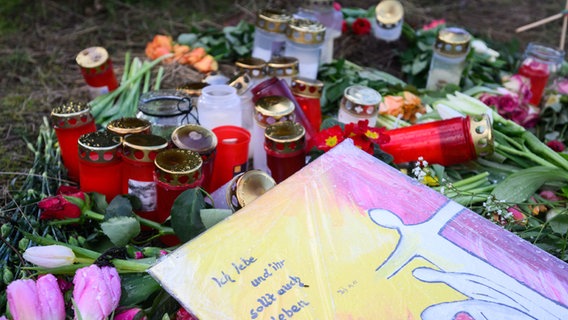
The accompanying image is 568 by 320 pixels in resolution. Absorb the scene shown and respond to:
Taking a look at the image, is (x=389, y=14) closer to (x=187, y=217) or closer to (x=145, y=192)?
(x=145, y=192)

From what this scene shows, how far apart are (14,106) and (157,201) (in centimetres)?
Result: 125

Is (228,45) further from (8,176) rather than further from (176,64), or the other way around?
(8,176)

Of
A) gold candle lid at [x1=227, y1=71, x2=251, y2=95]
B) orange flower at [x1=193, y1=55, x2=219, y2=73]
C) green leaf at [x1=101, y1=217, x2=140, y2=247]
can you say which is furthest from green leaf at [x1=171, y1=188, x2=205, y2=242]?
orange flower at [x1=193, y1=55, x2=219, y2=73]

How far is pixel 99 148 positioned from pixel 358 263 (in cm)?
82

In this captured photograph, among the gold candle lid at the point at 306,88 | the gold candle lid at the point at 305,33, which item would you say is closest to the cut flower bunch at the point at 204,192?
the gold candle lid at the point at 306,88

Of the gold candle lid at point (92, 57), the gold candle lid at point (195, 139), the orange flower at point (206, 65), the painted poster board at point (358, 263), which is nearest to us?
the painted poster board at point (358, 263)

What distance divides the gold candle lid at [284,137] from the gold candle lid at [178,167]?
24 centimetres

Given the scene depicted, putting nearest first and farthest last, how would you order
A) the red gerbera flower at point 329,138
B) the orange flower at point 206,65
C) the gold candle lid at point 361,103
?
the red gerbera flower at point 329,138 < the gold candle lid at point 361,103 < the orange flower at point 206,65

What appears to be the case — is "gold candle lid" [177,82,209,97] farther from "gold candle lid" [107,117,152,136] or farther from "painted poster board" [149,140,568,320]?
"painted poster board" [149,140,568,320]

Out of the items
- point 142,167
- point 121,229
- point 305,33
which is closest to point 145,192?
point 142,167

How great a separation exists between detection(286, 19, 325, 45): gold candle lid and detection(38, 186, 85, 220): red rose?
1145 mm

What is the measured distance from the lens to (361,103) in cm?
190

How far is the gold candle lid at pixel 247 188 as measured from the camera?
1.36 metres

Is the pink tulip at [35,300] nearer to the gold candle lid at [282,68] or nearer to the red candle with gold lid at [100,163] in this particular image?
the red candle with gold lid at [100,163]
